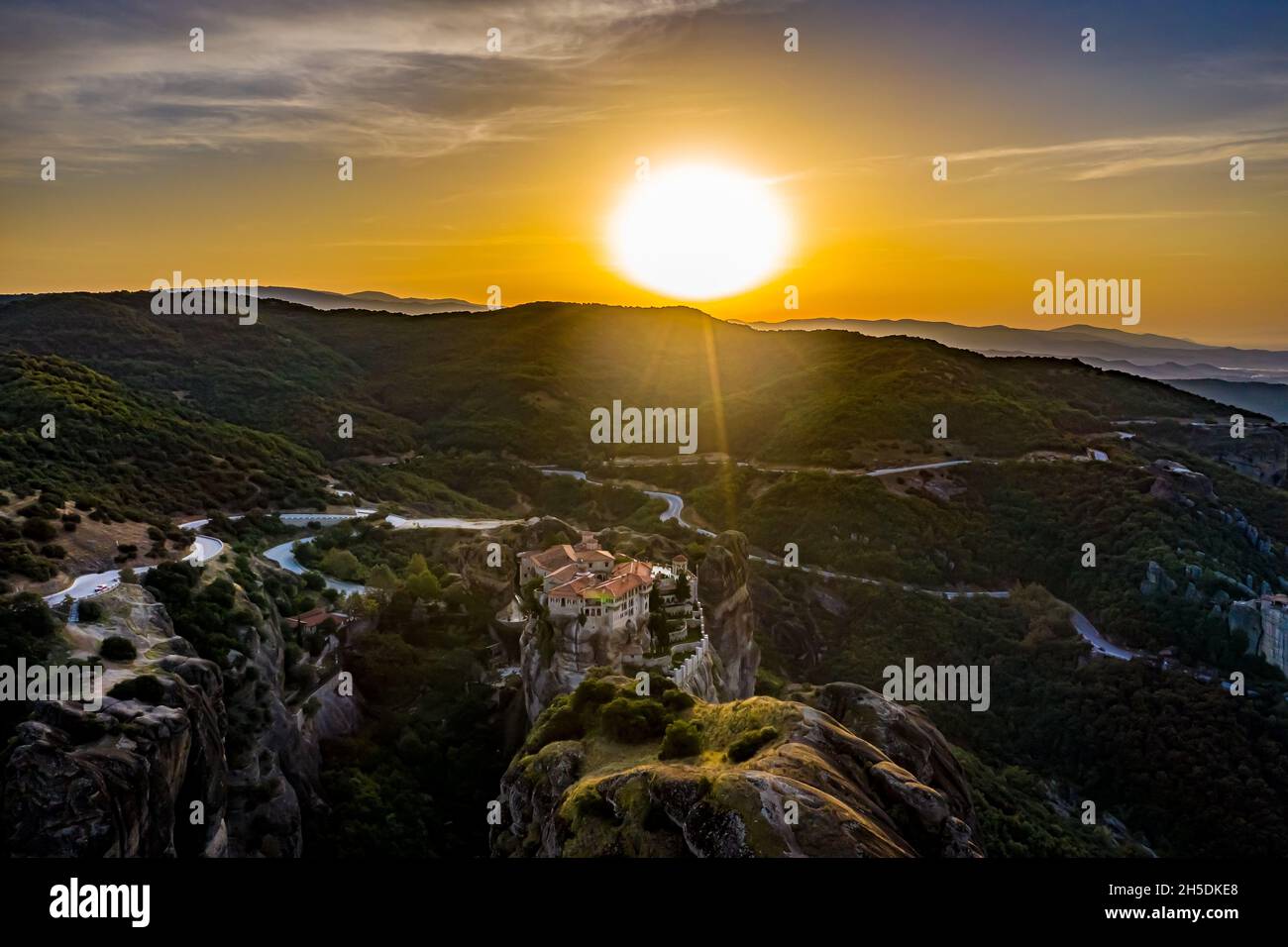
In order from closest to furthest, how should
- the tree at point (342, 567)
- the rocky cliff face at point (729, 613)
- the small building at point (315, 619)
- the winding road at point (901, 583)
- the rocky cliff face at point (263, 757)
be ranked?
the rocky cliff face at point (263, 757)
the small building at point (315, 619)
the rocky cliff face at point (729, 613)
the tree at point (342, 567)
the winding road at point (901, 583)

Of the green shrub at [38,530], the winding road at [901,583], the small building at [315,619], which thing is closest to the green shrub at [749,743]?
the small building at [315,619]

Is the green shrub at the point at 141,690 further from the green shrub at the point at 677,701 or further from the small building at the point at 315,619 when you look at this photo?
the small building at the point at 315,619

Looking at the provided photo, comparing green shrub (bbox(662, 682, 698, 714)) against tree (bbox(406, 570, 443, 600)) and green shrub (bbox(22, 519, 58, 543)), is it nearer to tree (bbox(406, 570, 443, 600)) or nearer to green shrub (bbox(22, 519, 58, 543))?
tree (bbox(406, 570, 443, 600))

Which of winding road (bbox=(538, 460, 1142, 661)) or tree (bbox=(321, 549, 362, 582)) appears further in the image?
winding road (bbox=(538, 460, 1142, 661))

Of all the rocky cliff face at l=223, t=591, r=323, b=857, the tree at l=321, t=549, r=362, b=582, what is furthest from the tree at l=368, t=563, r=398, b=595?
the rocky cliff face at l=223, t=591, r=323, b=857

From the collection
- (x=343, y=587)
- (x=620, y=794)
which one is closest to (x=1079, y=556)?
(x=343, y=587)

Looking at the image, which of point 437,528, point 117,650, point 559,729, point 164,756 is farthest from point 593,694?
point 437,528
